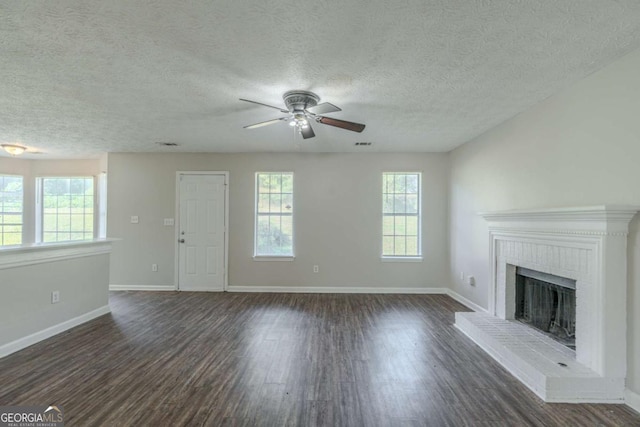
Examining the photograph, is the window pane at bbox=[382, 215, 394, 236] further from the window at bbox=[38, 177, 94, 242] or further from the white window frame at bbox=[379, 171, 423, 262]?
the window at bbox=[38, 177, 94, 242]

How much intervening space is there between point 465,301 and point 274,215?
3.49m

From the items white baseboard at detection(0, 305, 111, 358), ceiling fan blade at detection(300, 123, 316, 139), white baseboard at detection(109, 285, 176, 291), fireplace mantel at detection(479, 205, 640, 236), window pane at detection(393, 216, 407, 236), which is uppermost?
ceiling fan blade at detection(300, 123, 316, 139)

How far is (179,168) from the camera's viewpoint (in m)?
5.36

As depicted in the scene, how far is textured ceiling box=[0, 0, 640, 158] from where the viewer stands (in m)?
1.70

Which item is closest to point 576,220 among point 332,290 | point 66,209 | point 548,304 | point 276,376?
point 548,304

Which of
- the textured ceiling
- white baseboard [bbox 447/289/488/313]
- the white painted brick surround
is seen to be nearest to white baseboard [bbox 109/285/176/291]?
the textured ceiling

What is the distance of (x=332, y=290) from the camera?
5215 mm

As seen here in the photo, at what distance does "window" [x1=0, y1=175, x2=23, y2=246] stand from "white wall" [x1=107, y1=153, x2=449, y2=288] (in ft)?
8.20

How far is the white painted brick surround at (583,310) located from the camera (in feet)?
6.94

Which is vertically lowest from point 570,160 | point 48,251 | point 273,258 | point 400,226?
point 273,258

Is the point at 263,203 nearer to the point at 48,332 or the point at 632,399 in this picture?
the point at 48,332

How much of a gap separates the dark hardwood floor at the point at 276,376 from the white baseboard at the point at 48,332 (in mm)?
99

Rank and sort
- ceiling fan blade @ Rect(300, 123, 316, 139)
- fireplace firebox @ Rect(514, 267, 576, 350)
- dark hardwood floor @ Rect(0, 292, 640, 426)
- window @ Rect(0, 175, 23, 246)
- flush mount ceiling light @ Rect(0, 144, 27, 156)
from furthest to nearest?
window @ Rect(0, 175, 23, 246), flush mount ceiling light @ Rect(0, 144, 27, 156), ceiling fan blade @ Rect(300, 123, 316, 139), fireplace firebox @ Rect(514, 267, 576, 350), dark hardwood floor @ Rect(0, 292, 640, 426)

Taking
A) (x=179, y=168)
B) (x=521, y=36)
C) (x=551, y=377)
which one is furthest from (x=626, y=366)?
(x=179, y=168)
